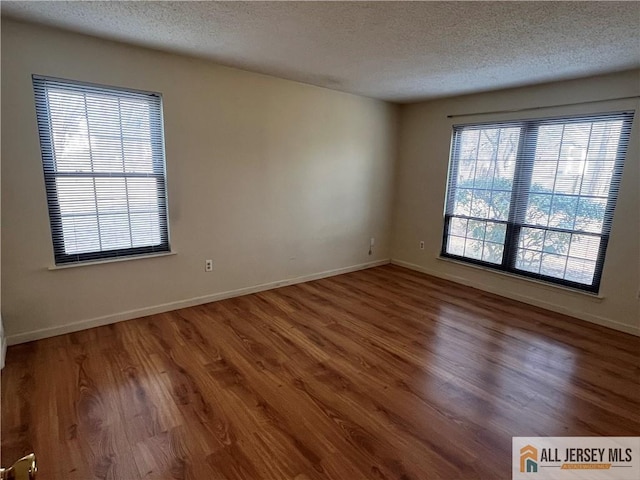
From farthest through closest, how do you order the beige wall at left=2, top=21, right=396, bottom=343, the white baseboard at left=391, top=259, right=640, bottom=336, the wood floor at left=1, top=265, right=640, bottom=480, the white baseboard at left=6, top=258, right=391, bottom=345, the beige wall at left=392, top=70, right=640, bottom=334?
the white baseboard at left=391, top=259, right=640, bottom=336 → the beige wall at left=392, top=70, right=640, bottom=334 → the white baseboard at left=6, top=258, right=391, bottom=345 → the beige wall at left=2, top=21, right=396, bottom=343 → the wood floor at left=1, top=265, right=640, bottom=480

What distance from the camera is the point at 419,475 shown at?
1592 millimetres

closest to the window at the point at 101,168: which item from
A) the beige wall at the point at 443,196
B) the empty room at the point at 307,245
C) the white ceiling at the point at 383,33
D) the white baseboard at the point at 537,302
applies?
the empty room at the point at 307,245

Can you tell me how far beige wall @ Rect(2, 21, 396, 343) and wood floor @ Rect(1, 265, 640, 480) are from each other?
0.35 m

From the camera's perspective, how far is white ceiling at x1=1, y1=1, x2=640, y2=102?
200 centimetres

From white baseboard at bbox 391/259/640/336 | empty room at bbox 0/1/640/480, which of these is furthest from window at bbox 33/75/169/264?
white baseboard at bbox 391/259/640/336

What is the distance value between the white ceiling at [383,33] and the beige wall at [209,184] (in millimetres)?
247

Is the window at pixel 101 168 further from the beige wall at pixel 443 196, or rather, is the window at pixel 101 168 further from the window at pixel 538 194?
the window at pixel 538 194

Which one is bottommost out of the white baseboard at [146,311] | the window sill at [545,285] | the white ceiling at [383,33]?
the white baseboard at [146,311]

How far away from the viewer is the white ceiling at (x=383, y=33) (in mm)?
1998

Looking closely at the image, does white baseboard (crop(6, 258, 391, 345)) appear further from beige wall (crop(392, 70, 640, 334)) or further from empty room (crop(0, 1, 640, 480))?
beige wall (crop(392, 70, 640, 334))

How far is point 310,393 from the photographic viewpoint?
7.11 feet

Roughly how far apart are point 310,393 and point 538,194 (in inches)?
126

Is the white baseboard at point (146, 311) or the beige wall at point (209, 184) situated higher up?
the beige wall at point (209, 184)

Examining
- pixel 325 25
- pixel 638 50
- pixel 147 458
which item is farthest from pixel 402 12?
pixel 147 458
